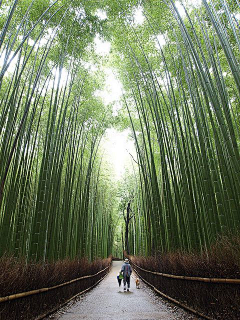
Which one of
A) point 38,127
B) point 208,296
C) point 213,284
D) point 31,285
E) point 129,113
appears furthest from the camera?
point 129,113

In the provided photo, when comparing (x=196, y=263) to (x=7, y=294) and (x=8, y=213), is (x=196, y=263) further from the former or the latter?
(x=8, y=213)

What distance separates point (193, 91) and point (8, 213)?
2875 millimetres

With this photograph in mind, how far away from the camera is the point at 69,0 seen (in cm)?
427

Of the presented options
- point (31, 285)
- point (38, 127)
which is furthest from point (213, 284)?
point (38, 127)

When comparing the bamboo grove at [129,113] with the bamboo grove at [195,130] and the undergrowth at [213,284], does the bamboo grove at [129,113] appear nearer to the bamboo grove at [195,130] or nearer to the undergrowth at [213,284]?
the bamboo grove at [195,130]

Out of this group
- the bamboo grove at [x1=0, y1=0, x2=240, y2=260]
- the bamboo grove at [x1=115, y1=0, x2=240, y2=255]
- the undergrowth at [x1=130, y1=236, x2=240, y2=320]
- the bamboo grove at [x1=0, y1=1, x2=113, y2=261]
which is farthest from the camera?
the bamboo grove at [x1=0, y1=1, x2=113, y2=261]

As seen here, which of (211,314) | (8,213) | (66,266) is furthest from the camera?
(66,266)

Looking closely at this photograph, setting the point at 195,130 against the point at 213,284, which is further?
the point at 195,130

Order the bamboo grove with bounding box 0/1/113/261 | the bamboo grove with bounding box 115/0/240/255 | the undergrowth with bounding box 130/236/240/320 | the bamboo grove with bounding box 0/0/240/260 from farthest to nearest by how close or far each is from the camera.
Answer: the bamboo grove with bounding box 0/1/113/261, the bamboo grove with bounding box 0/0/240/260, the bamboo grove with bounding box 115/0/240/255, the undergrowth with bounding box 130/236/240/320

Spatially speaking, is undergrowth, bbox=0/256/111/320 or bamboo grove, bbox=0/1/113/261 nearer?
undergrowth, bbox=0/256/111/320

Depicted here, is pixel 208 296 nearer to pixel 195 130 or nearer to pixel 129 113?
pixel 195 130

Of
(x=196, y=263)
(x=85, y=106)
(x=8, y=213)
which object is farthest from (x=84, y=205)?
(x=196, y=263)

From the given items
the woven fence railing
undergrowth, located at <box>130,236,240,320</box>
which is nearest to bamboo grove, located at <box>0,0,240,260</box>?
undergrowth, located at <box>130,236,240,320</box>

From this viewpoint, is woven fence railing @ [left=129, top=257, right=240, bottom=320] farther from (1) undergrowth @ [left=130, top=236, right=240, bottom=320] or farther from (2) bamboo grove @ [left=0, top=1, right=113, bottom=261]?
(2) bamboo grove @ [left=0, top=1, right=113, bottom=261]
